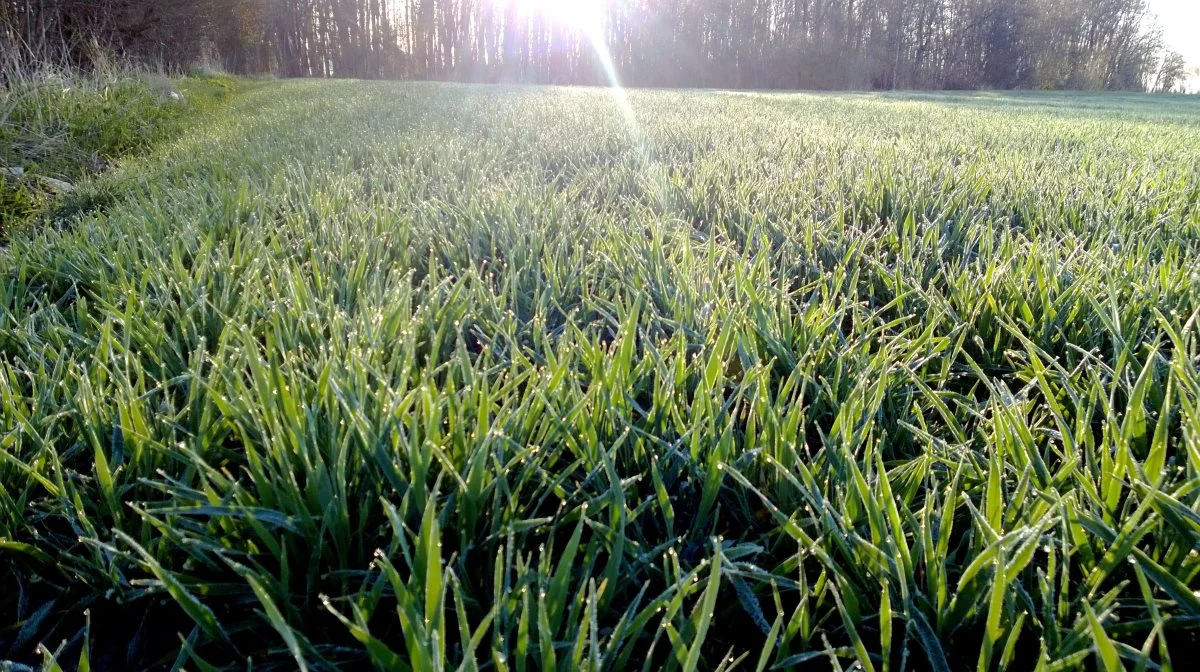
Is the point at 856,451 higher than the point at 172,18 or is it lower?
lower

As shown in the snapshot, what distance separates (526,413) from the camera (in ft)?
2.47

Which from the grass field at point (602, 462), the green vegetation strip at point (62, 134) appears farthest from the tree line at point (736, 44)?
the grass field at point (602, 462)

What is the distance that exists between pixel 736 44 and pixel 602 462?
29.7 meters

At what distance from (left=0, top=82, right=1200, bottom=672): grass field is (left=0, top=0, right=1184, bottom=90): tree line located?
26048 mm

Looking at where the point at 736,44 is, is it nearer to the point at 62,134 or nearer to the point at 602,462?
the point at 62,134

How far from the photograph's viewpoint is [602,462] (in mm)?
670

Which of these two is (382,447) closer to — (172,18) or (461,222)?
(461,222)

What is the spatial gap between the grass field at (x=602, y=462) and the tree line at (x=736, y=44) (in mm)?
26048

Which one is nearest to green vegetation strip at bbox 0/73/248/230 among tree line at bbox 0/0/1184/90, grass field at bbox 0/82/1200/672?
grass field at bbox 0/82/1200/672

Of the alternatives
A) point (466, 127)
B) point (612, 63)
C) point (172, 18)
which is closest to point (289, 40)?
point (612, 63)

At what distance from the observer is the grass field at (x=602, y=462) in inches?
21.1

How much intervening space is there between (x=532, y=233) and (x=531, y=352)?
566mm

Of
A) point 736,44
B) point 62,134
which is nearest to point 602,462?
point 62,134

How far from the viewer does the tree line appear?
25500 millimetres
